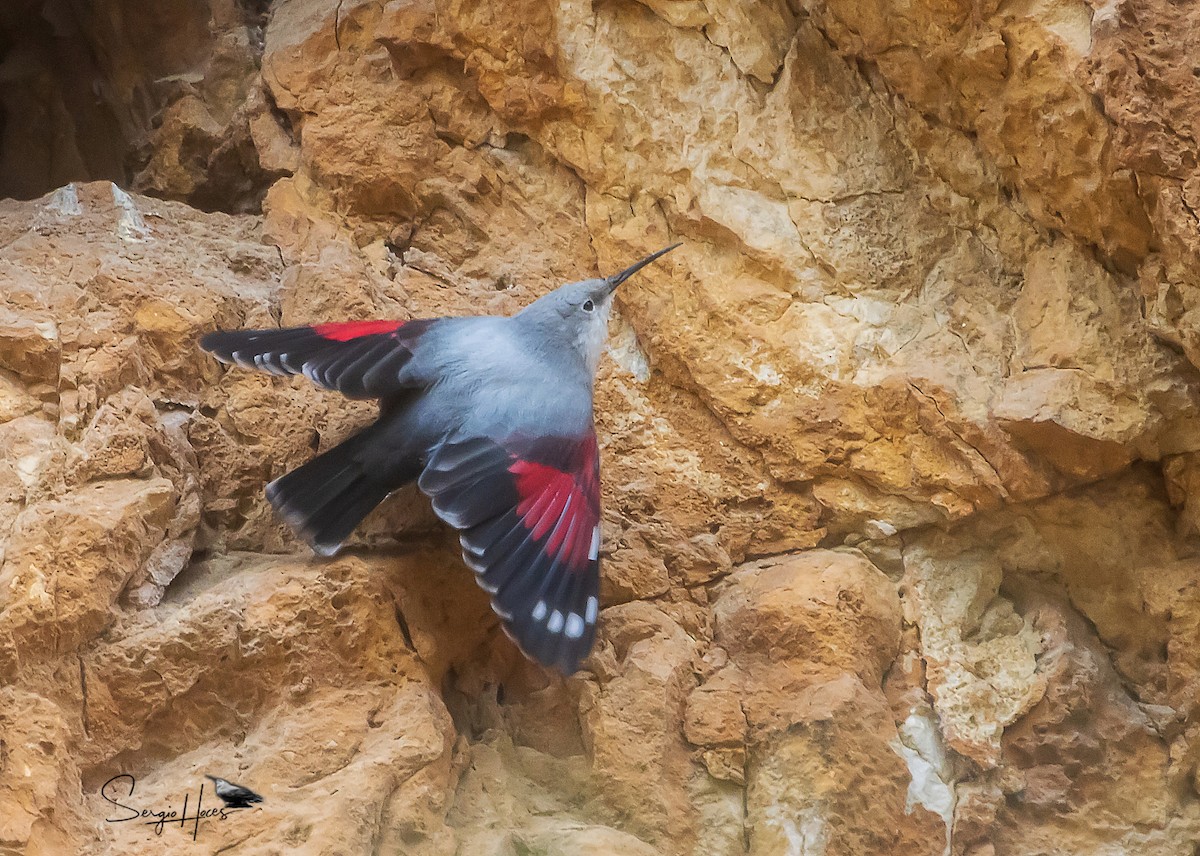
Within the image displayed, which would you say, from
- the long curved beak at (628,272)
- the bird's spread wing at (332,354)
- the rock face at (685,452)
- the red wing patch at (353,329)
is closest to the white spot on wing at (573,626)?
the rock face at (685,452)

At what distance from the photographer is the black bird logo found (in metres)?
2.01

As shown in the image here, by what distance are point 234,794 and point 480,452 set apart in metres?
0.73

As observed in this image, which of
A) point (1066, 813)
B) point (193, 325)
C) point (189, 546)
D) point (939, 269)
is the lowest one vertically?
point (1066, 813)

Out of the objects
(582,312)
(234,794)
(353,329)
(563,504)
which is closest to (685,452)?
(582,312)

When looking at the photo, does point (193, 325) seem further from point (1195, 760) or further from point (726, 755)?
point (1195, 760)

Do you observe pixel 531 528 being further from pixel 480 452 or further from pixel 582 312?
pixel 582 312

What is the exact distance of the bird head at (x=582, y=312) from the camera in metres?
2.56

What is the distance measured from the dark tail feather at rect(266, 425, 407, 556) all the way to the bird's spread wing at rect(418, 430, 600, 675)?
157 mm

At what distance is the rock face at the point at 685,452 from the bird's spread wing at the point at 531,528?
0.24 meters

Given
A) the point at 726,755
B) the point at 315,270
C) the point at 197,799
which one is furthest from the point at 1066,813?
the point at 315,270

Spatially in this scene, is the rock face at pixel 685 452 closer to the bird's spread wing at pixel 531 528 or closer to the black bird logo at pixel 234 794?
the black bird logo at pixel 234 794

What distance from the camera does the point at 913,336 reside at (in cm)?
260

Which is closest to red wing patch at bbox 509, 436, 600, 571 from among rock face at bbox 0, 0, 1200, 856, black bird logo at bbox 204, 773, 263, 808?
rock face at bbox 0, 0, 1200, 856

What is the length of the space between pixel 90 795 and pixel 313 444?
31.9 inches
